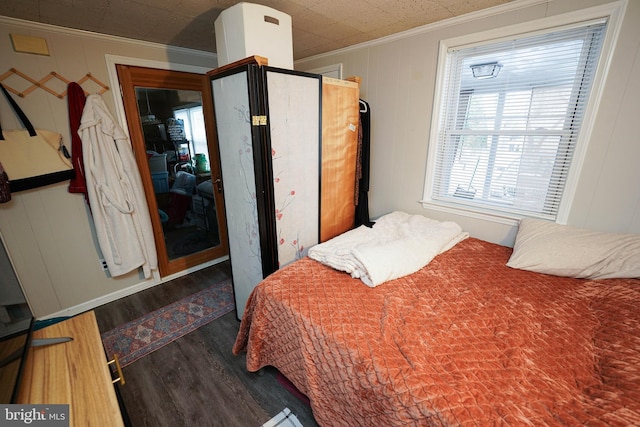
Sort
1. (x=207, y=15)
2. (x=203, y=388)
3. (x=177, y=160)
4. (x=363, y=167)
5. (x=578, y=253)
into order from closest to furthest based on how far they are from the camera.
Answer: (x=578, y=253) → (x=203, y=388) → (x=207, y=15) → (x=363, y=167) → (x=177, y=160)

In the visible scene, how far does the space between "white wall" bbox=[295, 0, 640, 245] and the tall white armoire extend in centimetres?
45

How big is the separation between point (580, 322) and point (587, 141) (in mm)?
1101

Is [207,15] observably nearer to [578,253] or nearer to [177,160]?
[177,160]

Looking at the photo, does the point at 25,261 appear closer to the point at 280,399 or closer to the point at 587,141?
the point at 280,399

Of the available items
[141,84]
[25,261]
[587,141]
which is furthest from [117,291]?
[587,141]

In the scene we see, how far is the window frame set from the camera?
1.45m

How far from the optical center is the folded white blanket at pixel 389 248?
152 centimetres

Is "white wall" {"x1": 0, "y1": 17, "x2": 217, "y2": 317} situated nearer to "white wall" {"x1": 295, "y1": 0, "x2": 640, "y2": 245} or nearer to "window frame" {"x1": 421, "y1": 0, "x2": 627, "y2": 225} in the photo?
"white wall" {"x1": 295, "y1": 0, "x2": 640, "y2": 245}

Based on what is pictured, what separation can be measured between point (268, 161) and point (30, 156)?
5.80 ft

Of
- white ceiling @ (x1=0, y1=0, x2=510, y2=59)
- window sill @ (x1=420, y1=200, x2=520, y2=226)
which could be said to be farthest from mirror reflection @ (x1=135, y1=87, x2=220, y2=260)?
window sill @ (x1=420, y1=200, x2=520, y2=226)
